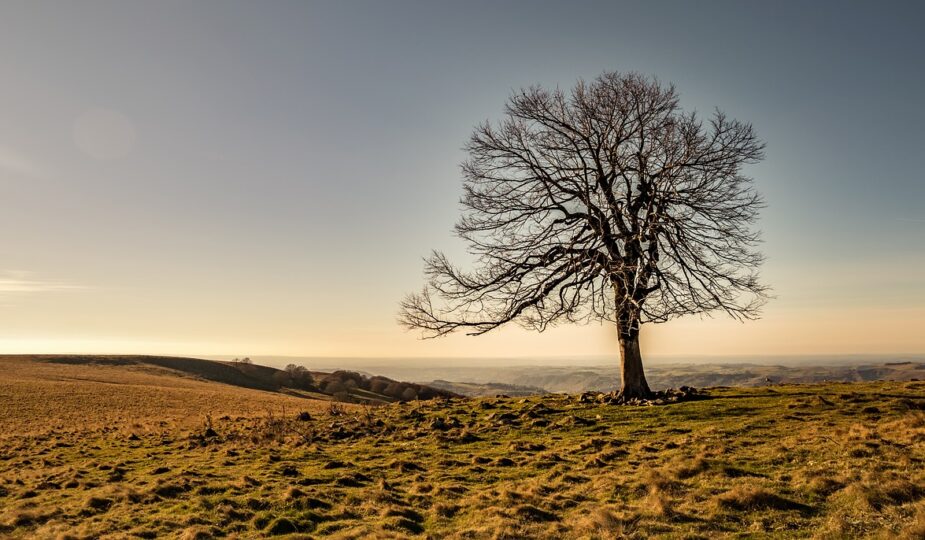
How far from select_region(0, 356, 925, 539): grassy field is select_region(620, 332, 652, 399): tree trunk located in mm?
1416

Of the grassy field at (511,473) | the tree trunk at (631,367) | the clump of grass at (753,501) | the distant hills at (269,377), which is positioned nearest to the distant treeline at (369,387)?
the distant hills at (269,377)

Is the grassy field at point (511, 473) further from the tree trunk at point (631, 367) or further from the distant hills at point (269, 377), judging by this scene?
the distant hills at point (269, 377)

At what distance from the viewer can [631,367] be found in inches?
872

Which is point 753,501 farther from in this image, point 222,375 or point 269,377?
point 269,377

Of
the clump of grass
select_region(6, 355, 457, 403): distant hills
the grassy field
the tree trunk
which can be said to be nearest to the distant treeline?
select_region(6, 355, 457, 403): distant hills

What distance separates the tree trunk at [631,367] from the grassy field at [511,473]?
1.42m

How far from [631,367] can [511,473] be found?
1018 cm

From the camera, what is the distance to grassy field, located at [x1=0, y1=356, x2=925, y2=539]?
372 inches

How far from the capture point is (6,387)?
44531 mm

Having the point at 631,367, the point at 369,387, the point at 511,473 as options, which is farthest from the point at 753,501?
the point at 369,387

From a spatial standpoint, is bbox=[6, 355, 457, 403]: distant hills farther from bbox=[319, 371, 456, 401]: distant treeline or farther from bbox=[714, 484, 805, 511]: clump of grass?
bbox=[714, 484, 805, 511]: clump of grass

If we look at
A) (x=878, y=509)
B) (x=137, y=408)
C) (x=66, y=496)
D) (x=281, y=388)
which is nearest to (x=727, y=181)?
(x=878, y=509)

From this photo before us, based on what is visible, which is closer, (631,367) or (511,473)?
(511,473)

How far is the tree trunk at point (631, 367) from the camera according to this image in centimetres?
2211
